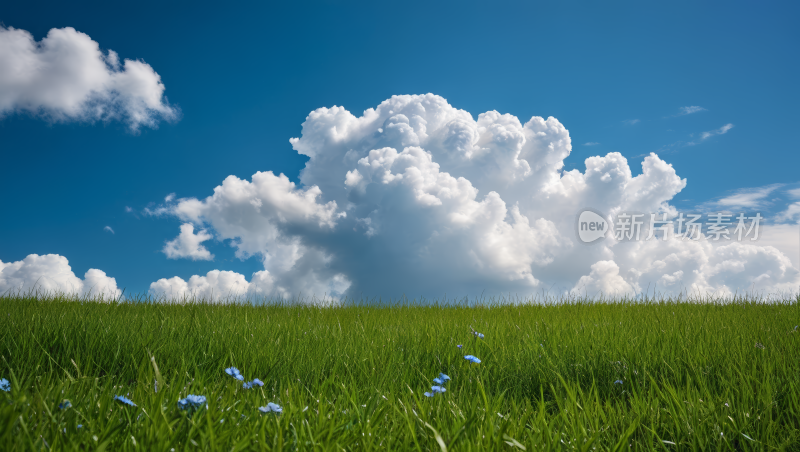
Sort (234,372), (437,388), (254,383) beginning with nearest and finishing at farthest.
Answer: (234,372) < (437,388) < (254,383)

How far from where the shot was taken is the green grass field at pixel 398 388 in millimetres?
1786

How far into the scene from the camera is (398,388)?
324 cm

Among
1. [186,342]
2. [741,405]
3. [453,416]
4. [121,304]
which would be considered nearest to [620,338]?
[741,405]

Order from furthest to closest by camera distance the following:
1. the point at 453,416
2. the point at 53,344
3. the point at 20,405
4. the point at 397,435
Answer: the point at 53,344 < the point at 453,416 < the point at 397,435 < the point at 20,405

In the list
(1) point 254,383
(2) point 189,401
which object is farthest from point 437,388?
(2) point 189,401

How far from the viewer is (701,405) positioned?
2.59m

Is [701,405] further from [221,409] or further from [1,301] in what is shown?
[1,301]

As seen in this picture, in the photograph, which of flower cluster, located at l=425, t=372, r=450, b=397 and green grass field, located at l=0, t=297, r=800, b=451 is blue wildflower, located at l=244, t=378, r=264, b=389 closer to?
green grass field, located at l=0, t=297, r=800, b=451

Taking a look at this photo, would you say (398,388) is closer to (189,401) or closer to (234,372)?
(234,372)

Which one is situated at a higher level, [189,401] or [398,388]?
[189,401]

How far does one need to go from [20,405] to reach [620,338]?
465 cm

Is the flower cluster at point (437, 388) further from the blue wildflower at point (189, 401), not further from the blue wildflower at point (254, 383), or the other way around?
the blue wildflower at point (189, 401)

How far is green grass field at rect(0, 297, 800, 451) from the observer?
5.86 ft

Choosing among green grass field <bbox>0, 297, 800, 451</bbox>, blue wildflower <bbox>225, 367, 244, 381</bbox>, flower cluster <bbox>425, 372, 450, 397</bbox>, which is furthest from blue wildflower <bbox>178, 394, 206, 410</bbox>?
flower cluster <bbox>425, 372, 450, 397</bbox>
